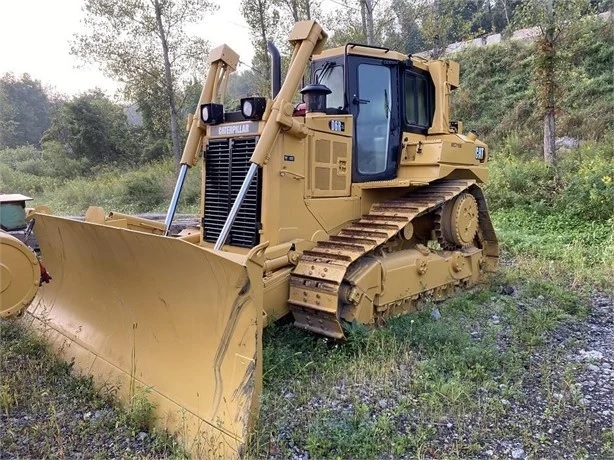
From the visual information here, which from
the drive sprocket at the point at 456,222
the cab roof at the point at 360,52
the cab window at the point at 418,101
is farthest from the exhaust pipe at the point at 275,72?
the drive sprocket at the point at 456,222

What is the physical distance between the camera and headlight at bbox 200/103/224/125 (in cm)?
486

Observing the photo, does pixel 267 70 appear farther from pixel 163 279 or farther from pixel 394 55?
pixel 163 279

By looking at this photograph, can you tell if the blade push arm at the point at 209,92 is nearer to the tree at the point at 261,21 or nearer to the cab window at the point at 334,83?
the cab window at the point at 334,83

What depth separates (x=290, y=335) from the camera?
4.56 m

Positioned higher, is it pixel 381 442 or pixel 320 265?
pixel 320 265

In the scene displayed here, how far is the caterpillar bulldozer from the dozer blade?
0.01 m

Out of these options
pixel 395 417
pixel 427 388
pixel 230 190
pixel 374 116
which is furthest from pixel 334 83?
pixel 395 417

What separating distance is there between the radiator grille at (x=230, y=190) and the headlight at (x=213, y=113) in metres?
0.19

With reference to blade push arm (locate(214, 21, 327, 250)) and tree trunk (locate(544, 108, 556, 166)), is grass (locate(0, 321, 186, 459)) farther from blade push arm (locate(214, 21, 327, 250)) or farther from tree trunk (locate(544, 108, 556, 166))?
tree trunk (locate(544, 108, 556, 166))

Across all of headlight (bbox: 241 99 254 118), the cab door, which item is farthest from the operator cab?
headlight (bbox: 241 99 254 118)

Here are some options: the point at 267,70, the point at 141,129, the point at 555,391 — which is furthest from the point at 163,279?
the point at 141,129

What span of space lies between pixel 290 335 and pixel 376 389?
1165mm

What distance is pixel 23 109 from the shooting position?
133 feet

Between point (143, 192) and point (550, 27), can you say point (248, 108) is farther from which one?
point (143, 192)
